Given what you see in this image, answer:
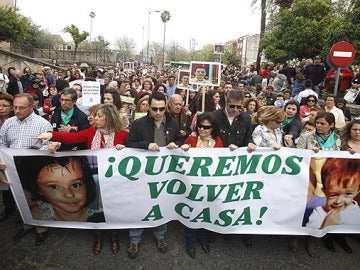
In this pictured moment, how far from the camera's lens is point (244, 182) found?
11.2 feet

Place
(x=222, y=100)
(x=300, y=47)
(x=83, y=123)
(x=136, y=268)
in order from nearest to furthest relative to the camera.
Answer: (x=136, y=268), (x=83, y=123), (x=222, y=100), (x=300, y=47)

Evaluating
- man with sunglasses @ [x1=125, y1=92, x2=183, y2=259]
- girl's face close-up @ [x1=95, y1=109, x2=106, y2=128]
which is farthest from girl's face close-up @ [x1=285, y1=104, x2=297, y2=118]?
girl's face close-up @ [x1=95, y1=109, x2=106, y2=128]

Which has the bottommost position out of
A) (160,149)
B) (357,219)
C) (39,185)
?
(357,219)

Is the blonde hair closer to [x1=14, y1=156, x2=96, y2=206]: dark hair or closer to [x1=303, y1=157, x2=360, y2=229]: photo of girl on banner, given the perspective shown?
[x1=303, y1=157, x2=360, y2=229]: photo of girl on banner

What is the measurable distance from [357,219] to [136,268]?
8.39ft

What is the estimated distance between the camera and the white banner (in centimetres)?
340

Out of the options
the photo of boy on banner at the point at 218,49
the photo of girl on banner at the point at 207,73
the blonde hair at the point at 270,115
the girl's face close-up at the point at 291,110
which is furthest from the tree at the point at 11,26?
the blonde hair at the point at 270,115

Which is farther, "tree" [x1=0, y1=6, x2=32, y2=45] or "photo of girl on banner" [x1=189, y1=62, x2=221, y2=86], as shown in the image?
"tree" [x1=0, y1=6, x2=32, y2=45]

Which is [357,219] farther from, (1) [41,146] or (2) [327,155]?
(1) [41,146]

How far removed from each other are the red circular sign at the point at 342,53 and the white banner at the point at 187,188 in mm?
4085

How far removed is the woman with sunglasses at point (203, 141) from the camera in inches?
138

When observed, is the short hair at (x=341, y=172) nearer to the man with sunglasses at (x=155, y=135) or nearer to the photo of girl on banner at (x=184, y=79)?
the man with sunglasses at (x=155, y=135)

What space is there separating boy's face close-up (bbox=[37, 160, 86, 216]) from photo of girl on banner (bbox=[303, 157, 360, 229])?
102 inches

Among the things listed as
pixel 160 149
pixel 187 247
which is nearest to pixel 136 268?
pixel 187 247
